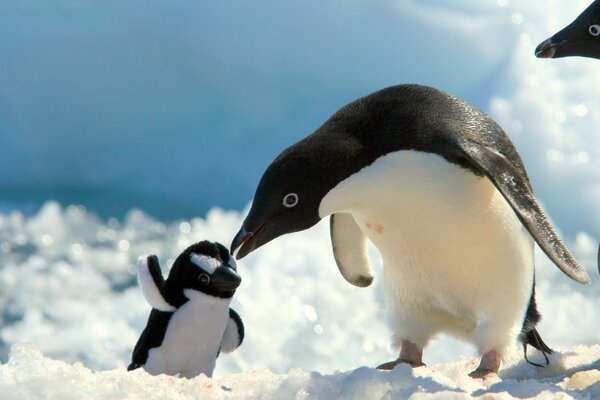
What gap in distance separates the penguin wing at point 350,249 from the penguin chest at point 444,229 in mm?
524

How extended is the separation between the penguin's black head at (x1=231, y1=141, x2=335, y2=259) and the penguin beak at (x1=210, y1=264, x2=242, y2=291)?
188mm

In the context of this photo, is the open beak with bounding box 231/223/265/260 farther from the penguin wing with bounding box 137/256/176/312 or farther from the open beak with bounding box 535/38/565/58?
the open beak with bounding box 535/38/565/58

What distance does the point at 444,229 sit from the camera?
2.85m

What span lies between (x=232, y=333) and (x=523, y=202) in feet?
3.95

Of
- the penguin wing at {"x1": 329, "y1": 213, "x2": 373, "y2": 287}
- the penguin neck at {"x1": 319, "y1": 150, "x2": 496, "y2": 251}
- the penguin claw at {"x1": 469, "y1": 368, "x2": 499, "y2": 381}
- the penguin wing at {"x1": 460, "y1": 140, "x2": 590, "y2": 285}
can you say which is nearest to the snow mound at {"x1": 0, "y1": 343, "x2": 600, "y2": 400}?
the penguin wing at {"x1": 460, "y1": 140, "x2": 590, "y2": 285}

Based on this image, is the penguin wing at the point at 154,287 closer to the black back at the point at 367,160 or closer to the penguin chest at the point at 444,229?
the black back at the point at 367,160

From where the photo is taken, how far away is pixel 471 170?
281cm

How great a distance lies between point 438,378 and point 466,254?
88 centimetres

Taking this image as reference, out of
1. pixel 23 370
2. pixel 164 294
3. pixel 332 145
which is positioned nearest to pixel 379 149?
pixel 332 145

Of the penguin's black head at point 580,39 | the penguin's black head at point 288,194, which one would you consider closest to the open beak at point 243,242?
the penguin's black head at point 288,194

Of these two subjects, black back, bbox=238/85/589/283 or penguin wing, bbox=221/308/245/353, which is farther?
penguin wing, bbox=221/308/245/353

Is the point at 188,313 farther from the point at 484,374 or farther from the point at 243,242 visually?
the point at 484,374

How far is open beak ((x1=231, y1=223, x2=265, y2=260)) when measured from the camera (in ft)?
Result: 9.18

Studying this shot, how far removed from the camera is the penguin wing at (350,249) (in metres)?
3.54
